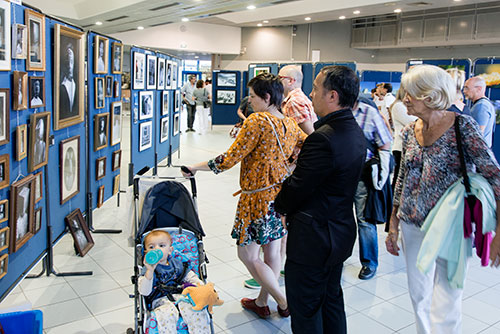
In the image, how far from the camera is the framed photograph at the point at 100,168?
475 cm

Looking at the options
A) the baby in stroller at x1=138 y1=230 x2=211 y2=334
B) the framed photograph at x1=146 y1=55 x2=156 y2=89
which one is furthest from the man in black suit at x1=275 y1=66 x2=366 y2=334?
the framed photograph at x1=146 y1=55 x2=156 y2=89

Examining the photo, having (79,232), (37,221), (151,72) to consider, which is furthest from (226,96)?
(37,221)

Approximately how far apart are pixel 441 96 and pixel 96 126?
3.51m

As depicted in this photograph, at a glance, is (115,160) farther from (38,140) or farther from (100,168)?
(38,140)

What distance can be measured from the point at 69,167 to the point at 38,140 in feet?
2.83

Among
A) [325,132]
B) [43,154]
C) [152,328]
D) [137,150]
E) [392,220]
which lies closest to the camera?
[325,132]

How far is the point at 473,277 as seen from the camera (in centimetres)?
424

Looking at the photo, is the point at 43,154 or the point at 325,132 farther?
the point at 43,154

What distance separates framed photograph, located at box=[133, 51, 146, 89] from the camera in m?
5.97

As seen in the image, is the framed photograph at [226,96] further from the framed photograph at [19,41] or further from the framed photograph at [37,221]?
the framed photograph at [19,41]

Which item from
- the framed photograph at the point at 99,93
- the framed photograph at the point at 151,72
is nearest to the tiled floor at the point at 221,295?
the framed photograph at the point at 99,93

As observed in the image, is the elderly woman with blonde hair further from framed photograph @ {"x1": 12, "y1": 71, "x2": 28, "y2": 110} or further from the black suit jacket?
framed photograph @ {"x1": 12, "y1": 71, "x2": 28, "y2": 110}

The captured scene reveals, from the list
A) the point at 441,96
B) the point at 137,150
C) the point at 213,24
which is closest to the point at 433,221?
the point at 441,96

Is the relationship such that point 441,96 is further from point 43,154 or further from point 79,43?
point 79,43
